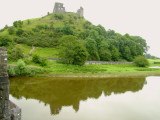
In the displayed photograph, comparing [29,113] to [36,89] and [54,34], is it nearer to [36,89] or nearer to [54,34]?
[36,89]

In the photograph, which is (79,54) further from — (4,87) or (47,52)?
(4,87)

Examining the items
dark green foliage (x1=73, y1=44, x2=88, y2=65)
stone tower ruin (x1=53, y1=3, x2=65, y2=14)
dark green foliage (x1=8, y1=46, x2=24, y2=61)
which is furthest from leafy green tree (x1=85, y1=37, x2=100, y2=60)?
stone tower ruin (x1=53, y1=3, x2=65, y2=14)

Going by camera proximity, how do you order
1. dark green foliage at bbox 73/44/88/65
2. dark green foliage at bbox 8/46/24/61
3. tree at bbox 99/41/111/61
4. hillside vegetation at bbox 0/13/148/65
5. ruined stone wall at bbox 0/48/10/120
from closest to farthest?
ruined stone wall at bbox 0/48/10/120 < dark green foliage at bbox 8/46/24/61 < dark green foliage at bbox 73/44/88/65 < hillside vegetation at bbox 0/13/148/65 < tree at bbox 99/41/111/61

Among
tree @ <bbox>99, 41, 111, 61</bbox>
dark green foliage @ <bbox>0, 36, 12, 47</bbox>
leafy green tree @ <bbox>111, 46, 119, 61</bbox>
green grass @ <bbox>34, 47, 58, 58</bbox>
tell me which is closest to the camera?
dark green foliage @ <bbox>0, 36, 12, 47</bbox>

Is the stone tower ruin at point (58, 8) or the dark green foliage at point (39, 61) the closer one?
the dark green foliage at point (39, 61)

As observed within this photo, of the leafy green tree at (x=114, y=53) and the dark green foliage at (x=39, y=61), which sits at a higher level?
the leafy green tree at (x=114, y=53)

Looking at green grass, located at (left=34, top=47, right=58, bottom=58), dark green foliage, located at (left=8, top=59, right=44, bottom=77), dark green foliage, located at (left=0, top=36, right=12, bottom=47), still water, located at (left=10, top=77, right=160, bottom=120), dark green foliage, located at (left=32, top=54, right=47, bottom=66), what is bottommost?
still water, located at (left=10, top=77, right=160, bottom=120)

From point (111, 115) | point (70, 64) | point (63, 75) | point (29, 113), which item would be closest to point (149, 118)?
point (111, 115)

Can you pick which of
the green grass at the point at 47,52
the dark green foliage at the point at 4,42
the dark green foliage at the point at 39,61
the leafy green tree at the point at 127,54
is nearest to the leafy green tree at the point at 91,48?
the green grass at the point at 47,52

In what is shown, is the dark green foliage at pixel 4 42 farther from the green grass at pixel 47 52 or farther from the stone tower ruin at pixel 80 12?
the stone tower ruin at pixel 80 12

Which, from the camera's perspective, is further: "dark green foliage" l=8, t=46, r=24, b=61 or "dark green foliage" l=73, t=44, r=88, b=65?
"dark green foliage" l=73, t=44, r=88, b=65

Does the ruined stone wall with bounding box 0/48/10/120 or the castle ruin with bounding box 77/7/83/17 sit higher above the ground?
the castle ruin with bounding box 77/7/83/17

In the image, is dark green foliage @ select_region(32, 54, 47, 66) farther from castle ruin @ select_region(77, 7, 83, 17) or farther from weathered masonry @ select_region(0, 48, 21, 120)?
castle ruin @ select_region(77, 7, 83, 17)

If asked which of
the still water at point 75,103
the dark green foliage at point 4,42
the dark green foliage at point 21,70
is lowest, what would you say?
the still water at point 75,103
